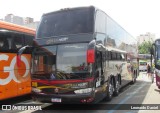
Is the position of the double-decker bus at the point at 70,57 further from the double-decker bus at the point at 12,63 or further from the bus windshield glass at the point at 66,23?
the double-decker bus at the point at 12,63

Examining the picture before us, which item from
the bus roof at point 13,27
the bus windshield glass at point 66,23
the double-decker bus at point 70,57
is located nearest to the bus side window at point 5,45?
the bus roof at point 13,27

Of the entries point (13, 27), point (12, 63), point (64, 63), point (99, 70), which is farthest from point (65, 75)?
point (13, 27)

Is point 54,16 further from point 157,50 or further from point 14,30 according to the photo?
point 157,50

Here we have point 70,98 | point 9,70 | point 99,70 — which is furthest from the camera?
point 9,70

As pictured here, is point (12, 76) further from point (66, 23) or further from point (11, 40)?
point (66, 23)

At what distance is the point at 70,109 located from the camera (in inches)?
419

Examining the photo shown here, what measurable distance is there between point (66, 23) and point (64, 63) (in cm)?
163

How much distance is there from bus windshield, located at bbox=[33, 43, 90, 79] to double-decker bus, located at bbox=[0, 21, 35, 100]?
1.87m

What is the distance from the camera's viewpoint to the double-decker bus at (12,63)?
11.3 meters

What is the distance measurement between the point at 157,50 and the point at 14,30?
8.17 meters

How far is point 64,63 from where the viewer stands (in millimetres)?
9672

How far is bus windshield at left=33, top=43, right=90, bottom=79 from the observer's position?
954 cm

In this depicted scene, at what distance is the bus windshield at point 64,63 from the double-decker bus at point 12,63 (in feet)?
6.13

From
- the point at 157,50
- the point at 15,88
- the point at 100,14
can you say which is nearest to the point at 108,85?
the point at 100,14
